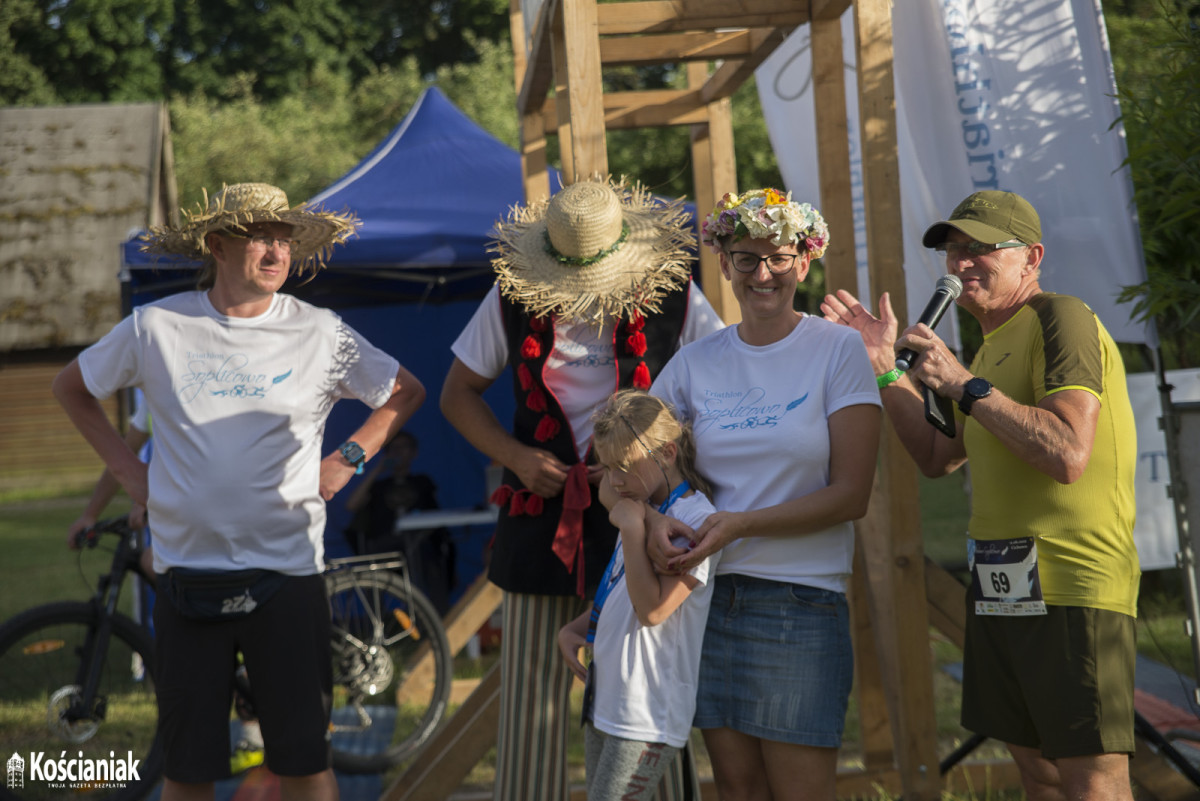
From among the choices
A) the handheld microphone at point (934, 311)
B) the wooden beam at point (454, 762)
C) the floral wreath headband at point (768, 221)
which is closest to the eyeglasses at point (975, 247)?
the handheld microphone at point (934, 311)

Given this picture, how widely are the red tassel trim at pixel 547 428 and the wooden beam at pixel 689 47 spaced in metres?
1.87

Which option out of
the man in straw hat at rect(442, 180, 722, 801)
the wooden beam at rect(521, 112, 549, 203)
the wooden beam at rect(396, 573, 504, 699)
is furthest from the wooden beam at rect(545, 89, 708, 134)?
the wooden beam at rect(396, 573, 504, 699)

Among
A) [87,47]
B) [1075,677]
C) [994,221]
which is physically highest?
[87,47]

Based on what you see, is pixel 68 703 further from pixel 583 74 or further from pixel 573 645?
pixel 583 74

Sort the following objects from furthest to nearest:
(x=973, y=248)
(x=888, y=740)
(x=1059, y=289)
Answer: (x=888, y=740) → (x=1059, y=289) → (x=973, y=248)

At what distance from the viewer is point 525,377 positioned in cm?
272

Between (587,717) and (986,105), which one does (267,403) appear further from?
(986,105)

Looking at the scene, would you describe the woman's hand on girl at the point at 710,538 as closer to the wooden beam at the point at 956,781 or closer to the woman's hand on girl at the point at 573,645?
the woman's hand on girl at the point at 573,645

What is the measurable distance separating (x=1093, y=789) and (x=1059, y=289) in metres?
1.60

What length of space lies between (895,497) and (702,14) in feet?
5.34

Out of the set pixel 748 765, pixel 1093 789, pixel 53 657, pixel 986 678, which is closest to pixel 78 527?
pixel 53 657

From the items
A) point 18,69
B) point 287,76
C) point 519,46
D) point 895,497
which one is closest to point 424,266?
point 519,46

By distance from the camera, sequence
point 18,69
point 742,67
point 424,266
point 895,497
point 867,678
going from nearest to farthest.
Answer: point 895,497, point 867,678, point 742,67, point 424,266, point 18,69

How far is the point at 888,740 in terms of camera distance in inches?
141
